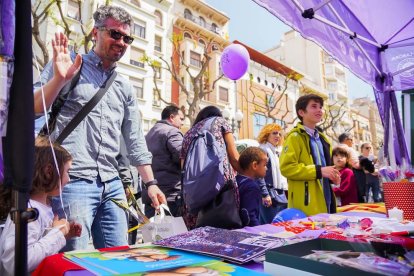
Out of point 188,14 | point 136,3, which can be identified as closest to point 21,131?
point 136,3

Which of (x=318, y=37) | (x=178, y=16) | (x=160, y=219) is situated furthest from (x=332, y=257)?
(x=178, y=16)

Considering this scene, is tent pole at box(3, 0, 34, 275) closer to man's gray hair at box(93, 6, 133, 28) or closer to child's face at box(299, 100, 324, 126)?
man's gray hair at box(93, 6, 133, 28)

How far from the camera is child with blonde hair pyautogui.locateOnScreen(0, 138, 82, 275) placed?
112cm

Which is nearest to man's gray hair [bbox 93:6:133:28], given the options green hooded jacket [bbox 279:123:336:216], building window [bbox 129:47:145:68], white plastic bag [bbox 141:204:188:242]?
white plastic bag [bbox 141:204:188:242]

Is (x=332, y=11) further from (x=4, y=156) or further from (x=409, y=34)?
(x=4, y=156)

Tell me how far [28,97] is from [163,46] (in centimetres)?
2255

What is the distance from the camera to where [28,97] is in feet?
2.48

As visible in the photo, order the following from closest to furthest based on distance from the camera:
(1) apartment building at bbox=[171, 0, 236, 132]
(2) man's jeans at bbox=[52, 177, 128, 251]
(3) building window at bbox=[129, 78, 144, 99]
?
(2) man's jeans at bbox=[52, 177, 128, 251]
(3) building window at bbox=[129, 78, 144, 99]
(1) apartment building at bbox=[171, 0, 236, 132]

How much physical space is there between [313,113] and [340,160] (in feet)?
5.91

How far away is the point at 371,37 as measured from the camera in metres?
3.43

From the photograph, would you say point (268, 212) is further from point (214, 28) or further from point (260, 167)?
point (214, 28)

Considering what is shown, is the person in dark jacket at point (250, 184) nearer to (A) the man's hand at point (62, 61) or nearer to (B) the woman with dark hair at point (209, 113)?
(B) the woman with dark hair at point (209, 113)

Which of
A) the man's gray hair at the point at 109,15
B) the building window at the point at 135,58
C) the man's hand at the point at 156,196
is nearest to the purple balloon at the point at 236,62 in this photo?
the man's gray hair at the point at 109,15

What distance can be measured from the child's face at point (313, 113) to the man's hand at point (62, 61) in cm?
224
